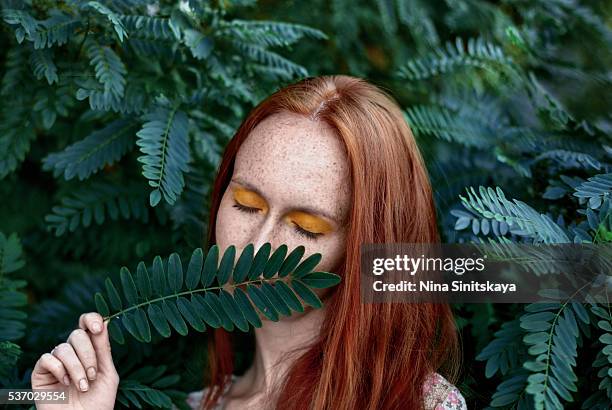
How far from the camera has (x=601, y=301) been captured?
43.8 inches

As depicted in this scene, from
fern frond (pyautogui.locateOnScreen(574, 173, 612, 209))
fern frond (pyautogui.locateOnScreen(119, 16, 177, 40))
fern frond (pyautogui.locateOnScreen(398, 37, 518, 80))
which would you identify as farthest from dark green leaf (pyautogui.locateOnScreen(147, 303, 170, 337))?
fern frond (pyautogui.locateOnScreen(398, 37, 518, 80))

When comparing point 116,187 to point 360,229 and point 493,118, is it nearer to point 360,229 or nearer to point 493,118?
point 360,229

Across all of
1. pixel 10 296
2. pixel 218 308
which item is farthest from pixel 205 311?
pixel 10 296

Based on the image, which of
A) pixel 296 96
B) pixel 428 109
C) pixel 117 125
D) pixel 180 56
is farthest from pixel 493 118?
pixel 117 125

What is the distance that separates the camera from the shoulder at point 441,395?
1190 mm

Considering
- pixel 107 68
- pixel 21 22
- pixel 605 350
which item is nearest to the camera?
pixel 605 350

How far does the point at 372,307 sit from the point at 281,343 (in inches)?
8.8

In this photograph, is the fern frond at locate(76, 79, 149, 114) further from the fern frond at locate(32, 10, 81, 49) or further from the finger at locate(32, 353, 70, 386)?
the finger at locate(32, 353, 70, 386)

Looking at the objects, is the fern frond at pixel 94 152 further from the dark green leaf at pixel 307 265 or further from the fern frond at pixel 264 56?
the dark green leaf at pixel 307 265

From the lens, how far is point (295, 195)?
116 cm

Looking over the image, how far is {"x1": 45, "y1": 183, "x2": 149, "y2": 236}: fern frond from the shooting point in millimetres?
1591

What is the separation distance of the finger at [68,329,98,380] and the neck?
0.35 m

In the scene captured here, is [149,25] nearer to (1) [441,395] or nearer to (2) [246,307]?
(2) [246,307]

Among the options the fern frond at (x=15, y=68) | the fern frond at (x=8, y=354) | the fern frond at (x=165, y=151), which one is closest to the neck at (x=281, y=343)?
the fern frond at (x=165, y=151)
